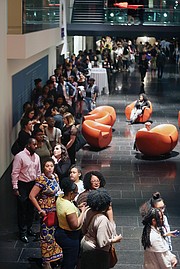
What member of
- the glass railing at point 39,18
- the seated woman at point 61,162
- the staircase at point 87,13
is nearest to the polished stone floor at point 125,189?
the seated woman at point 61,162

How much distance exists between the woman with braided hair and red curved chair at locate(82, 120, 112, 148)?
904cm

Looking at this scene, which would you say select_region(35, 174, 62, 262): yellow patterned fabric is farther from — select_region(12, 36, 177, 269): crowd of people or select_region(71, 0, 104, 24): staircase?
select_region(71, 0, 104, 24): staircase

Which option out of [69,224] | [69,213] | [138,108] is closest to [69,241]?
[69,224]

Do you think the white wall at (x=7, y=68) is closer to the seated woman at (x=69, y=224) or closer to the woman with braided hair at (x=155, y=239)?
the seated woman at (x=69, y=224)

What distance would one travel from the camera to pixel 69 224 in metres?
7.29

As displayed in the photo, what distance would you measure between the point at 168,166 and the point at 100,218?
8509 mm

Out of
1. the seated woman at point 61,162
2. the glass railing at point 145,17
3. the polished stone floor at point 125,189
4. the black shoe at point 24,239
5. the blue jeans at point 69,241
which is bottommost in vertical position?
the polished stone floor at point 125,189

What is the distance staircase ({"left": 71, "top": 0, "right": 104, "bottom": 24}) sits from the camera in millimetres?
33869

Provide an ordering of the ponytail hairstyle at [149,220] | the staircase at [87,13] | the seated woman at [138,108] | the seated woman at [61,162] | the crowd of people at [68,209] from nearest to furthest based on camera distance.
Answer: the crowd of people at [68,209] → the ponytail hairstyle at [149,220] → the seated woman at [61,162] → the seated woman at [138,108] → the staircase at [87,13]

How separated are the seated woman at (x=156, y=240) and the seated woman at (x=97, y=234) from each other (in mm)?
509

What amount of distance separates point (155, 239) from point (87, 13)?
93.0ft

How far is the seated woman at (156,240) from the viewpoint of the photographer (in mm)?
7195

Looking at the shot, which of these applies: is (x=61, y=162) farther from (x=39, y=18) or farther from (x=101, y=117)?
(x=39, y=18)

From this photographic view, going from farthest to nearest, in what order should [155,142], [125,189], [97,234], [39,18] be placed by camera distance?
[39,18] < [155,142] < [125,189] < [97,234]
